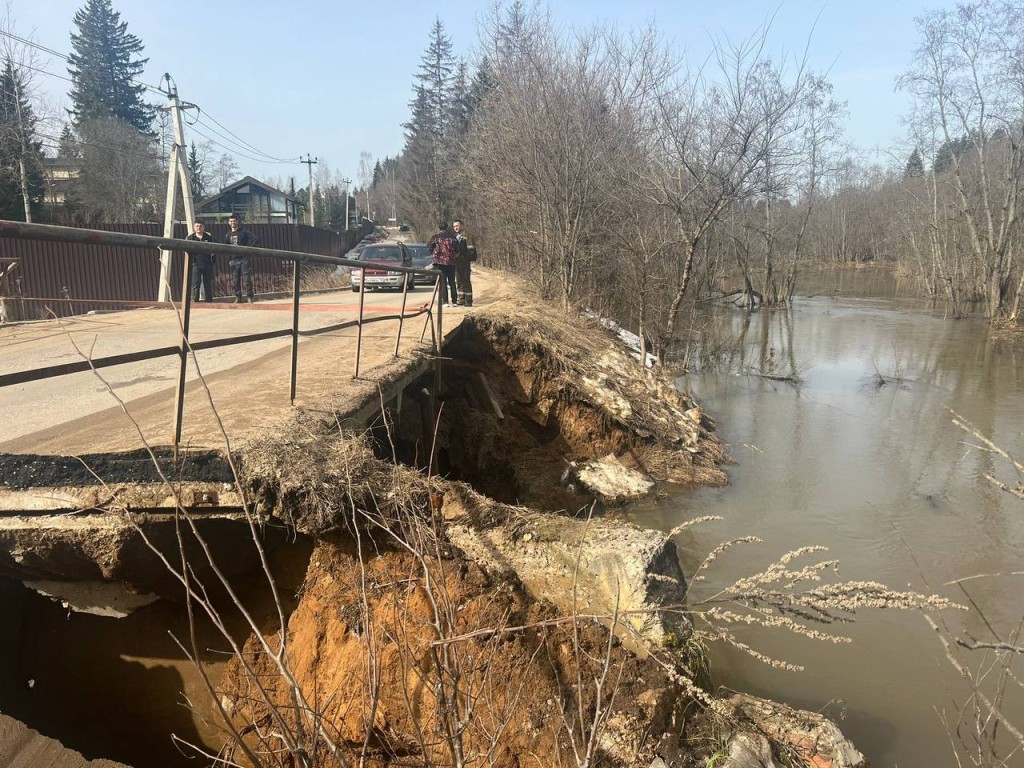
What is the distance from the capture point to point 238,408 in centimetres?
490

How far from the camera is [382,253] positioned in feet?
69.4

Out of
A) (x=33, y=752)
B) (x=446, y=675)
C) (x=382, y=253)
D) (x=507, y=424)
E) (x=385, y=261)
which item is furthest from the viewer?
(x=382, y=253)

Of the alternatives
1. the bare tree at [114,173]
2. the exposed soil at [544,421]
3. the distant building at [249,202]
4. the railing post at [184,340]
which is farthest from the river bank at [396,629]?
the distant building at [249,202]

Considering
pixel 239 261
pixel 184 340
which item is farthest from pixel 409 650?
pixel 239 261

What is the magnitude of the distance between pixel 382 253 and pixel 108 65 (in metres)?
36.2

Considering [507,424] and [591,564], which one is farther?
[507,424]

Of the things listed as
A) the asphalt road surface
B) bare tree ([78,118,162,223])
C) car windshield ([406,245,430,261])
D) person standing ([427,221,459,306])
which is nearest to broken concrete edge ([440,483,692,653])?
the asphalt road surface

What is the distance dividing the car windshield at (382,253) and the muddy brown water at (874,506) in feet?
32.6

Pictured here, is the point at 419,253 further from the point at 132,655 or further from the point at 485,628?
the point at 485,628

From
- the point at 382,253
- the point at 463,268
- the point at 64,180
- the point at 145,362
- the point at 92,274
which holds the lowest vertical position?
the point at 145,362

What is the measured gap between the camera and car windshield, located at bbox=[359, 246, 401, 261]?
2098cm

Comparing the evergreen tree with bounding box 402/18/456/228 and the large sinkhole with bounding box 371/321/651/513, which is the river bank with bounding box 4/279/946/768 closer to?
the large sinkhole with bounding box 371/321/651/513

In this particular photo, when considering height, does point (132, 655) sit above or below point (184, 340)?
below

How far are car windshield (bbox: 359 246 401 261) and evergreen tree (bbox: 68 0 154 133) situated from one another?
3112 centimetres
